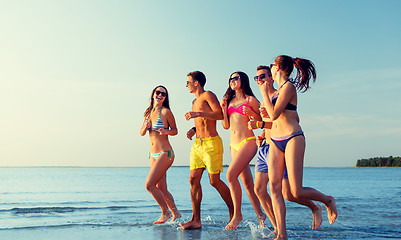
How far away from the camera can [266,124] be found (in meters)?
6.59

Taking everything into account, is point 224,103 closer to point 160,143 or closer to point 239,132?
point 239,132

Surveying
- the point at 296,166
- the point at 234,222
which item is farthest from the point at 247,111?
the point at 234,222

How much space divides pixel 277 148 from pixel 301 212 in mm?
7410

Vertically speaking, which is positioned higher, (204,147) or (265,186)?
(204,147)

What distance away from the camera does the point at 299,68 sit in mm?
6270

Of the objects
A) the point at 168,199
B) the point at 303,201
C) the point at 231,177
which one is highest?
the point at 231,177

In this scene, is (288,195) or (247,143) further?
(247,143)

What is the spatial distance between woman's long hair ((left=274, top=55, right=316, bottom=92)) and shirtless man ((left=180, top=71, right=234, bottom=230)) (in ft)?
6.52

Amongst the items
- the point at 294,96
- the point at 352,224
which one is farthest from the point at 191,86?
the point at 352,224

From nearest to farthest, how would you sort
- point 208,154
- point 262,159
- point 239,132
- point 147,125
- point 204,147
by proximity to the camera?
point 262,159, point 239,132, point 208,154, point 204,147, point 147,125

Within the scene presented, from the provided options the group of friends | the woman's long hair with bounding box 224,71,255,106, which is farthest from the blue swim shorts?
the woman's long hair with bounding box 224,71,255,106

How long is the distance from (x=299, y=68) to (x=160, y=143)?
3.57 meters

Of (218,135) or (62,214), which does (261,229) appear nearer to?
(218,135)

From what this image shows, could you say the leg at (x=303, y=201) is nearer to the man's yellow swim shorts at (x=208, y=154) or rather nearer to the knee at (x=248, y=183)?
the knee at (x=248, y=183)
